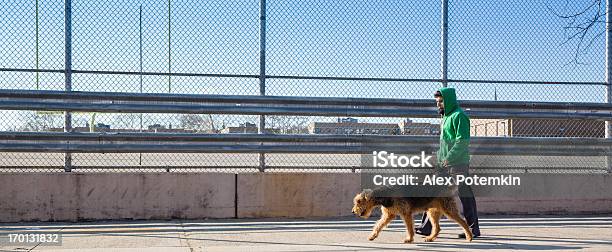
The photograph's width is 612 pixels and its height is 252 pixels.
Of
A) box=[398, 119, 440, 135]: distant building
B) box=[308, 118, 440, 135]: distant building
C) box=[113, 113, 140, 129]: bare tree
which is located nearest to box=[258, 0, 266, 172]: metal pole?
box=[308, 118, 440, 135]: distant building

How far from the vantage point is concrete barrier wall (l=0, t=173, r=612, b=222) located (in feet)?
26.5

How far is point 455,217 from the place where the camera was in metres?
6.95

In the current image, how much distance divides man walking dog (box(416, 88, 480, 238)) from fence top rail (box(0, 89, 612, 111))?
1.48 metres

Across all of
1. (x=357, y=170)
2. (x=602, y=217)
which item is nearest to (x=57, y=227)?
(x=357, y=170)

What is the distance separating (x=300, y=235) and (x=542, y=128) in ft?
14.3

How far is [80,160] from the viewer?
978cm

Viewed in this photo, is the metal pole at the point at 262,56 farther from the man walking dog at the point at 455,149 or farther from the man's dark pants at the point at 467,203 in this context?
the man's dark pants at the point at 467,203

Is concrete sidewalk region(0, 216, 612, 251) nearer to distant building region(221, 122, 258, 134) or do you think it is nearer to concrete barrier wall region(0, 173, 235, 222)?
concrete barrier wall region(0, 173, 235, 222)

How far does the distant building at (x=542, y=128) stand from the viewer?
9477 mm

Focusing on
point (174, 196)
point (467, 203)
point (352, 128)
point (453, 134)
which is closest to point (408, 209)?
point (467, 203)

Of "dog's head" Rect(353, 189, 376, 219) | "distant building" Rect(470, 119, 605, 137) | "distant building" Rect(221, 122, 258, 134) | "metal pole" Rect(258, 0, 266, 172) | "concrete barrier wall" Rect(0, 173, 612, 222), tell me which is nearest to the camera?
"dog's head" Rect(353, 189, 376, 219)

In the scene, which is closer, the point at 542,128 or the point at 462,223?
the point at 462,223

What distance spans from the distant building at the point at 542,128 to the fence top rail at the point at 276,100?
0.42 metres

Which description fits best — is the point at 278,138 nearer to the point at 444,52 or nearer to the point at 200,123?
the point at 200,123
